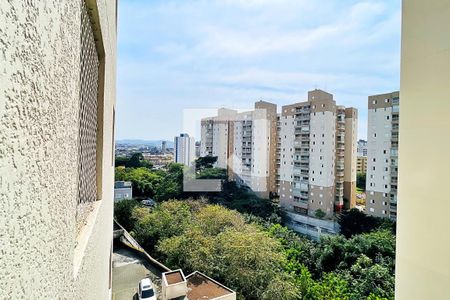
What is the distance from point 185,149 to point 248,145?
4107 mm

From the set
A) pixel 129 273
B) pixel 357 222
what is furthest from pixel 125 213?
pixel 357 222

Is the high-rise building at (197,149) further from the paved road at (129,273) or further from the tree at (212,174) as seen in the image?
the paved road at (129,273)

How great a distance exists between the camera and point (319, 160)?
1449cm

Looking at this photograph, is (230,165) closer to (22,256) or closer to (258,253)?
(258,253)

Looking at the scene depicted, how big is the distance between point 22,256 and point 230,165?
14.6 metres

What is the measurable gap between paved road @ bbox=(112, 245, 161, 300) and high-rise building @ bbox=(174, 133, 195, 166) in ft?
18.3

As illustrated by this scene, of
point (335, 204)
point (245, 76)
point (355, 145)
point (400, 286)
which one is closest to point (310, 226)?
point (335, 204)

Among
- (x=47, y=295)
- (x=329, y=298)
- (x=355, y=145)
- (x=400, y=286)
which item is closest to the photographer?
(x=47, y=295)

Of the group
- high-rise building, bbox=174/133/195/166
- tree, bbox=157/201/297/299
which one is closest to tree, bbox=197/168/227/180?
high-rise building, bbox=174/133/195/166

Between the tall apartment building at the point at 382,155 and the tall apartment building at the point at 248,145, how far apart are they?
17.3 feet

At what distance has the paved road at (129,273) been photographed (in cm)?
640

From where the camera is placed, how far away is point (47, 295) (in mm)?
354

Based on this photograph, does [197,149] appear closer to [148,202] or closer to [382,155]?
[148,202]

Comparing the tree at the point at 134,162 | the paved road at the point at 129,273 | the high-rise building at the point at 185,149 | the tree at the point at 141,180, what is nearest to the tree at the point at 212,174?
the high-rise building at the point at 185,149
